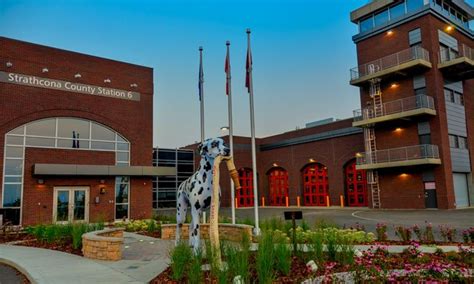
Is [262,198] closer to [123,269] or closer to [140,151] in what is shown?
[140,151]

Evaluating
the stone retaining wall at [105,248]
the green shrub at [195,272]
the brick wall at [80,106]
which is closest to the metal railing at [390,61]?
the brick wall at [80,106]

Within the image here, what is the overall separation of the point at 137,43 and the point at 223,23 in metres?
5.39

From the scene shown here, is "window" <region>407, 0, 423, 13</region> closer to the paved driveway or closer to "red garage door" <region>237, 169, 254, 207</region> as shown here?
the paved driveway

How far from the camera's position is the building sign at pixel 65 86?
67.6 ft

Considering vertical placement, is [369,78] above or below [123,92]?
above

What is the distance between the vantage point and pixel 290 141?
4153 cm

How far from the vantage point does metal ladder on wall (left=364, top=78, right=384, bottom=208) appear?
30250 millimetres

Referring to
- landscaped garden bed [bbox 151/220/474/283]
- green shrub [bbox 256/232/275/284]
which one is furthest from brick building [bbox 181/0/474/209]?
green shrub [bbox 256/232/275/284]

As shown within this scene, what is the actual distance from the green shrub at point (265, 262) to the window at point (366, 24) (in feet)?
98.0

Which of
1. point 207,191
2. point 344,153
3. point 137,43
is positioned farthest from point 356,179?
point 207,191

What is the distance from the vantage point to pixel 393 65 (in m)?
29.4

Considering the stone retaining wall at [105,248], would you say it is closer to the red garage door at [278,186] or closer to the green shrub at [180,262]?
the green shrub at [180,262]

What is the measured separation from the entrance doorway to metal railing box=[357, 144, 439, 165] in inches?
830

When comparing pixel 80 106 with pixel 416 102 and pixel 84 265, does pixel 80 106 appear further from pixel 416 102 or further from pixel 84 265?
pixel 416 102
